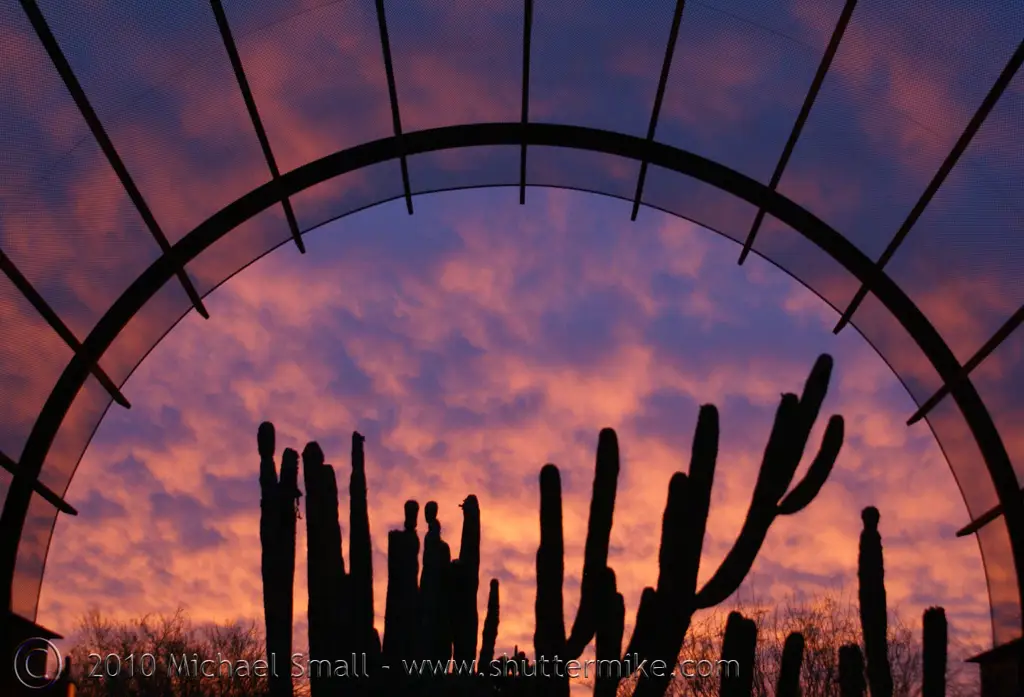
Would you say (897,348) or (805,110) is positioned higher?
(805,110)

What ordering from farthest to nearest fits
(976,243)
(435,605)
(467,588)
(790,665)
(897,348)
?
(897,348) < (976,243) < (467,588) < (435,605) < (790,665)

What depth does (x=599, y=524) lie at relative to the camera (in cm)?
831

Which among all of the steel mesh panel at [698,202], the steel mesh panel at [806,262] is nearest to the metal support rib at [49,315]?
the steel mesh panel at [698,202]

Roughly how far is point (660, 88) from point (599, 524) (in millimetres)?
6550

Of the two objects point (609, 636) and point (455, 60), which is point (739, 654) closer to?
point (609, 636)

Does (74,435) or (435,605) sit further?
(74,435)

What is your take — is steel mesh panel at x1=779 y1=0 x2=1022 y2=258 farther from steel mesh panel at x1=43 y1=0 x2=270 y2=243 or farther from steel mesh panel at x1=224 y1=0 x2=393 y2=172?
steel mesh panel at x1=43 y1=0 x2=270 y2=243

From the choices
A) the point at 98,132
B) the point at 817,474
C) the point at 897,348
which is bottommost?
the point at 817,474

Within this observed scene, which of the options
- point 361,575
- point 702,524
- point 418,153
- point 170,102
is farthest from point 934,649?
point 170,102

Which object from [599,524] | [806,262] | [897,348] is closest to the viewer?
[599,524]

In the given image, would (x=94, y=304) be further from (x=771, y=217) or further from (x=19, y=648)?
(x=771, y=217)

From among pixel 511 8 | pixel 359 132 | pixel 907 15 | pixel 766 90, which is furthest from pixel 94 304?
pixel 907 15

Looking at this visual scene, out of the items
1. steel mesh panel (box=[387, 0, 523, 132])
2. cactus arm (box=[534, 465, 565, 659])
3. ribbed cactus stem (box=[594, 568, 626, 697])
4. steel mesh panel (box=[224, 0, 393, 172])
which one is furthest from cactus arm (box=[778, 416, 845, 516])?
steel mesh panel (box=[224, 0, 393, 172])

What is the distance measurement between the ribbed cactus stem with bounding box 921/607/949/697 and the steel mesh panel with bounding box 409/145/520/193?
7.98 m
